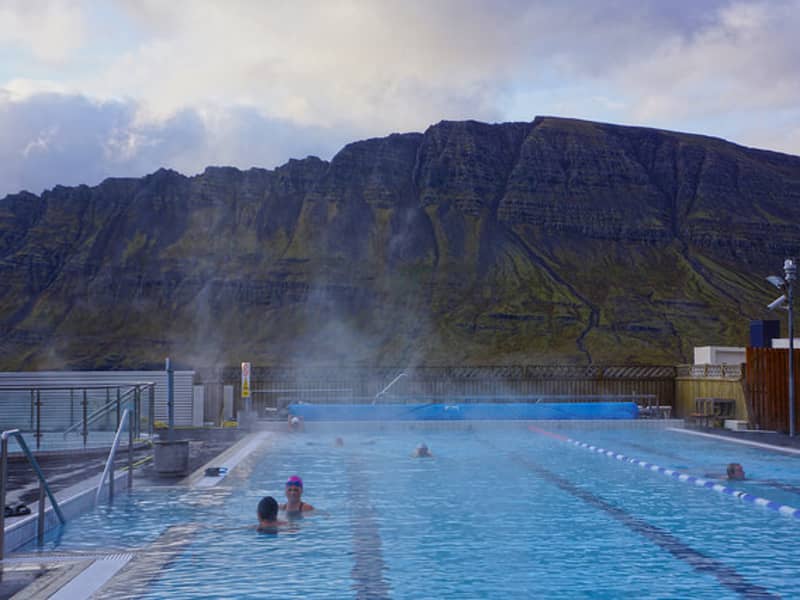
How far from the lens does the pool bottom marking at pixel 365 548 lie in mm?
8453

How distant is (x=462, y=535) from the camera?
1115 cm

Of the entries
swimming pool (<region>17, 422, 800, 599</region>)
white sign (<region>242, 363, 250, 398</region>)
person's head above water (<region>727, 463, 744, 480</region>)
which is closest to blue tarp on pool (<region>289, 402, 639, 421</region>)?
white sign (<region>242, 363, 250, 398</region>)

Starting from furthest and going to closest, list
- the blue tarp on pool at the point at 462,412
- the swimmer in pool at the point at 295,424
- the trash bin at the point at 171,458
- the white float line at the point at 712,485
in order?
the blue tarp on pool at the point at 462,412 → the swimmer in pool at the point at 295,424 → the trash bin at the point at 171,458 → the white float line at the point at 712,485

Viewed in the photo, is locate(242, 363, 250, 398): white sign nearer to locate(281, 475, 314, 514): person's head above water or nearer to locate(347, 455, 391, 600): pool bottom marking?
locate(347, 455, 391, 600): pool bottom marking

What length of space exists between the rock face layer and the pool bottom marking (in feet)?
229

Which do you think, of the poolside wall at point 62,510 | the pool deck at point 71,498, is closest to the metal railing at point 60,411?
the pool deck at point 71,498

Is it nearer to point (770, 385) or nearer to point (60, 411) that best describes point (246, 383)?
point (60, 411)

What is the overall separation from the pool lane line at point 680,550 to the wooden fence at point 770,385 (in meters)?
11.9

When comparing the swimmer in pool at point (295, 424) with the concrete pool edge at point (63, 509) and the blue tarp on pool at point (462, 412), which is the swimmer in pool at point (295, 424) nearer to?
the blue tarp on pool at point (462, 412)

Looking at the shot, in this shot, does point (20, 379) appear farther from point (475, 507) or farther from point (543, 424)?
point (475, 507)

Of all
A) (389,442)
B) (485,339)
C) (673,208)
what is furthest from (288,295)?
(389,442)

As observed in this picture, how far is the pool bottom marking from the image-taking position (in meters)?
8.45

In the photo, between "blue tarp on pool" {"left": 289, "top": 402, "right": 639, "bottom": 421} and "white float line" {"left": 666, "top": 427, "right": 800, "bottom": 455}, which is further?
"blue tarp on pool" {"left": 289, "top": 402, "right": 639, "bottom": 421}

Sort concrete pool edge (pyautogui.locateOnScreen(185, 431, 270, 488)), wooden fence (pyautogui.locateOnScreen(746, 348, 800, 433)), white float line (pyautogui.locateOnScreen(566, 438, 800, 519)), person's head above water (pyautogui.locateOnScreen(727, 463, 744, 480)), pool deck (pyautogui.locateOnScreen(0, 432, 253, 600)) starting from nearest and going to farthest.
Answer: pool deck (pyautogui.locateOnScreen(0, 432, 253, 600)), white float line (pyautogui.locateOnScreen(566, 438, 800, 519)), concrete pool edge (pyautogui.locateOnScreen(185, 431, 270, 488)), person's head above water (pyautogui.locateOnScreen(727, 463, 744, 480)), wooden fence (pyautogui.locateOnScreen(746, 348, 800, 433))
